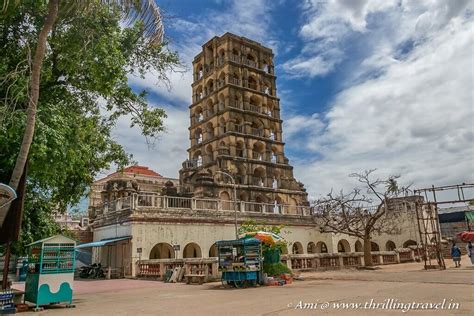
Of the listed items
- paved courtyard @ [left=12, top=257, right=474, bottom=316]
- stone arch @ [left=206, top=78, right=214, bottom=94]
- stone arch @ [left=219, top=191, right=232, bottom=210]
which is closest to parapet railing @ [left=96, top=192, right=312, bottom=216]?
stone arch @ [left=219, top=191, right=232, bottom=210]

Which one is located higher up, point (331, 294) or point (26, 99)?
point (26, 99)

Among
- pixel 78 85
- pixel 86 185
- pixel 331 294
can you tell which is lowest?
pixel 331 294

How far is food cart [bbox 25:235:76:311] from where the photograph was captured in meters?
10.3

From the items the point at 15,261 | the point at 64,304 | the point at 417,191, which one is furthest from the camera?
the point at 15,261

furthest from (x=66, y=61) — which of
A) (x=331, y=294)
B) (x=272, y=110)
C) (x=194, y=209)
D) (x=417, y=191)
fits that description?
(x=272, y=110)

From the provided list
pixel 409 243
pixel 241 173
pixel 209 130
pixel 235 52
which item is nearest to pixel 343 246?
pixel 409 243

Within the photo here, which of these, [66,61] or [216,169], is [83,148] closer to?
[66,61]

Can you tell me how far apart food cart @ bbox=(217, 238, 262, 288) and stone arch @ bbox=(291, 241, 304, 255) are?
17.3m

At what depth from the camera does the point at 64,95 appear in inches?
479

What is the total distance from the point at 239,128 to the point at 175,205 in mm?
13946

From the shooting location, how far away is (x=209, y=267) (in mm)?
18812

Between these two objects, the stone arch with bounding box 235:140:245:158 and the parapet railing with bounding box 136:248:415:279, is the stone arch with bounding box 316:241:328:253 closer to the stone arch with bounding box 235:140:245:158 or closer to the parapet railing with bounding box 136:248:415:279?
the parapet railing with bounding box 136:248:415:279

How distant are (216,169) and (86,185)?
20899 mm

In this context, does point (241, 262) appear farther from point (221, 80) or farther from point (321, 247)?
point (221, 80)
